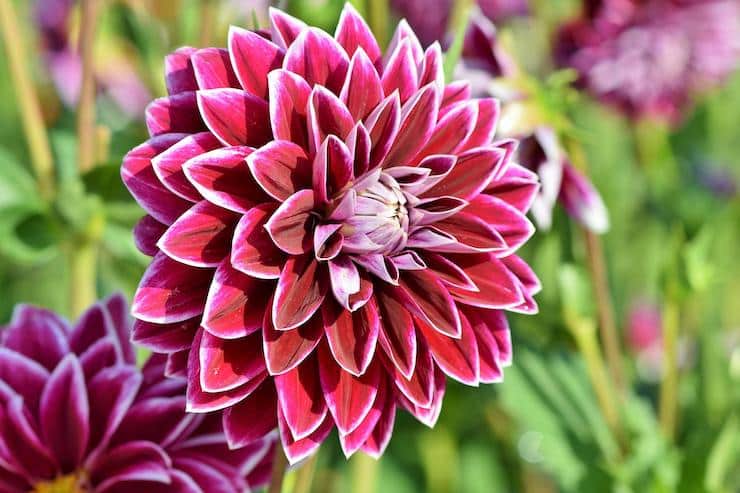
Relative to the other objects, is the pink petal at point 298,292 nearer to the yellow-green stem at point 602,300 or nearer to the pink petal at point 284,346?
the pink petal at point 284,346

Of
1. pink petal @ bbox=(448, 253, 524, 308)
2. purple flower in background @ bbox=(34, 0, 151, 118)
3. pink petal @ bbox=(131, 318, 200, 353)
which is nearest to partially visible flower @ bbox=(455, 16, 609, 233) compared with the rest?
pink petal @ bbox=(448, 253, 524, 308)

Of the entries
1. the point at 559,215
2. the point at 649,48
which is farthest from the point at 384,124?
the point at 649,48

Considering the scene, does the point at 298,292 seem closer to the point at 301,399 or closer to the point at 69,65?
the point at 301,399

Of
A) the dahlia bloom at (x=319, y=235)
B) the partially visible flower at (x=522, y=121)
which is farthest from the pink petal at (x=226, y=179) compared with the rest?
the partially visible flower at (x=522, y=121)

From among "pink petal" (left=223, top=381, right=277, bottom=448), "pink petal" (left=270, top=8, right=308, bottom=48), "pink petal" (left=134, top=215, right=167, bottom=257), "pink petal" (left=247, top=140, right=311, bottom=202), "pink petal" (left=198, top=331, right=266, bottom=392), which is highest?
A: "pink petal" (left=270, top=8, right=308, bottom=48)

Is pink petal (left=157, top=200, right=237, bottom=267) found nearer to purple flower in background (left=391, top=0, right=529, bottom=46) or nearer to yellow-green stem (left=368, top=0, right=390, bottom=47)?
yellow-green stem (left=368, top=0, right=390, bottom=47)

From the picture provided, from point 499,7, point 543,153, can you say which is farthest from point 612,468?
point 499,7
